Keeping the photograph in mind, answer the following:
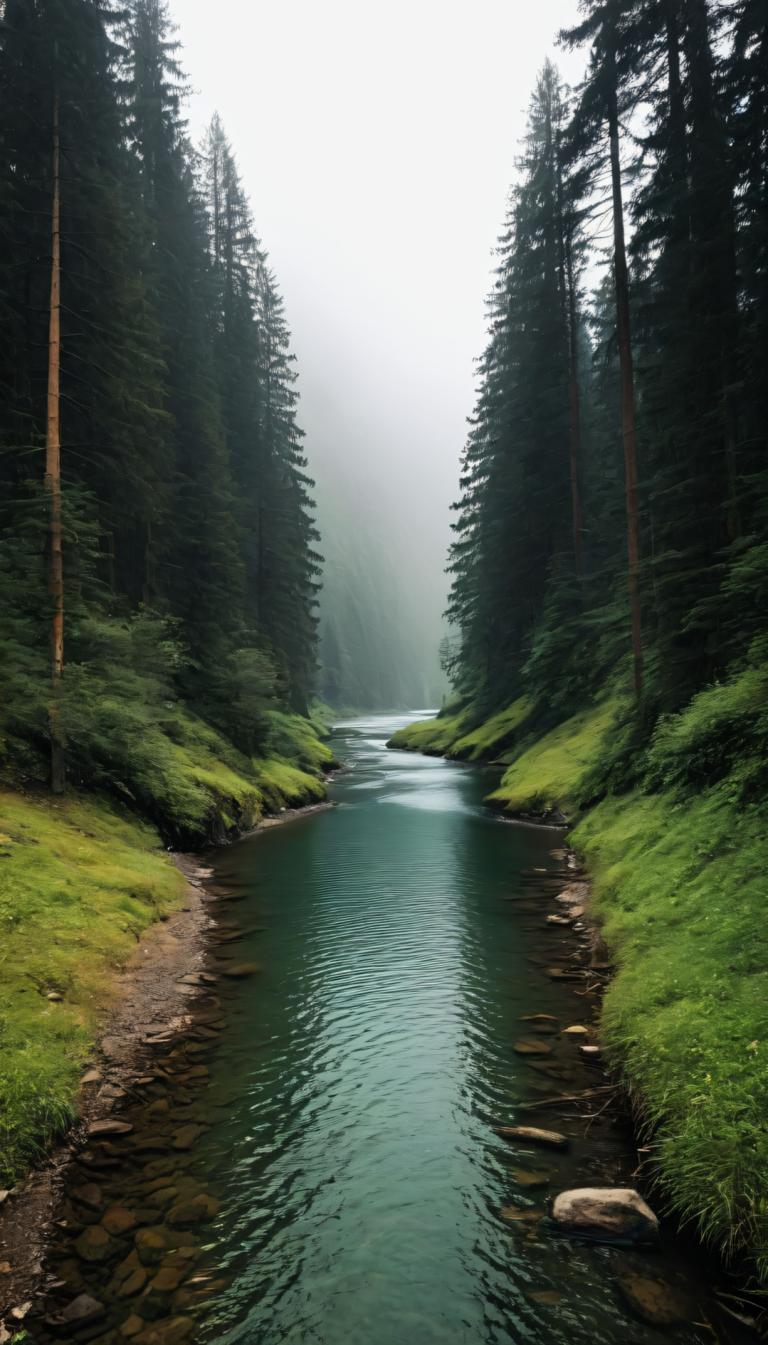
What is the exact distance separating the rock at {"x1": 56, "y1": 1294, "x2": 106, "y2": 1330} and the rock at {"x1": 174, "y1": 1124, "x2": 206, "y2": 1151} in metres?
1.85

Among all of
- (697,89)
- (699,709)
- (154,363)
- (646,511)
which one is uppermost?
(697,89)

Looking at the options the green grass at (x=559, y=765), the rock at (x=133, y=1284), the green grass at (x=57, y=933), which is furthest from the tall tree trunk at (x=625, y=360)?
the rock at (x=133, y=1284)

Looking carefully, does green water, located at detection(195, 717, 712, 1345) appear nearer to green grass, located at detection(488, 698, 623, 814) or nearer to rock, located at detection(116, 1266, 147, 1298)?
rock, located at detection(116, 1266, 147, 1298)

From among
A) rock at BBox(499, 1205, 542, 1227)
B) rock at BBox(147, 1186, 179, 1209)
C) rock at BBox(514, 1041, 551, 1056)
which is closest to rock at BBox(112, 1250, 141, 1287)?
rock at BBox(147, 1186, 179, 1209)

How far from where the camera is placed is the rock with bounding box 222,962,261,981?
1105 cm

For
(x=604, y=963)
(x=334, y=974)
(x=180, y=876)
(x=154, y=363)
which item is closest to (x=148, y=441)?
(x=154, y=363)

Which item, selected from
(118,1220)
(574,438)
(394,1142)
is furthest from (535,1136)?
(574,438)

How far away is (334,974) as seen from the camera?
1124 cm

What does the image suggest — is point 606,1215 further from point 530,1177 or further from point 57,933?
point 57,933

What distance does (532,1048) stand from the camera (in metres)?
8.57

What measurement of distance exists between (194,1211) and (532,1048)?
4.46 metres

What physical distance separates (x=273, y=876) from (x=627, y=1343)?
44.4 feet

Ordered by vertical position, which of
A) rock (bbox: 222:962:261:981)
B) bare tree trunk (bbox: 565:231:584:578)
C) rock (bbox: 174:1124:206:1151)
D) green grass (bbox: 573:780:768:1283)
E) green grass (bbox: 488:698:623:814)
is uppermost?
bare tree trunk (bbox: 565:231:584:578)

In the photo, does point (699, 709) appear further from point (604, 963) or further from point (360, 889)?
point (360, 889)
